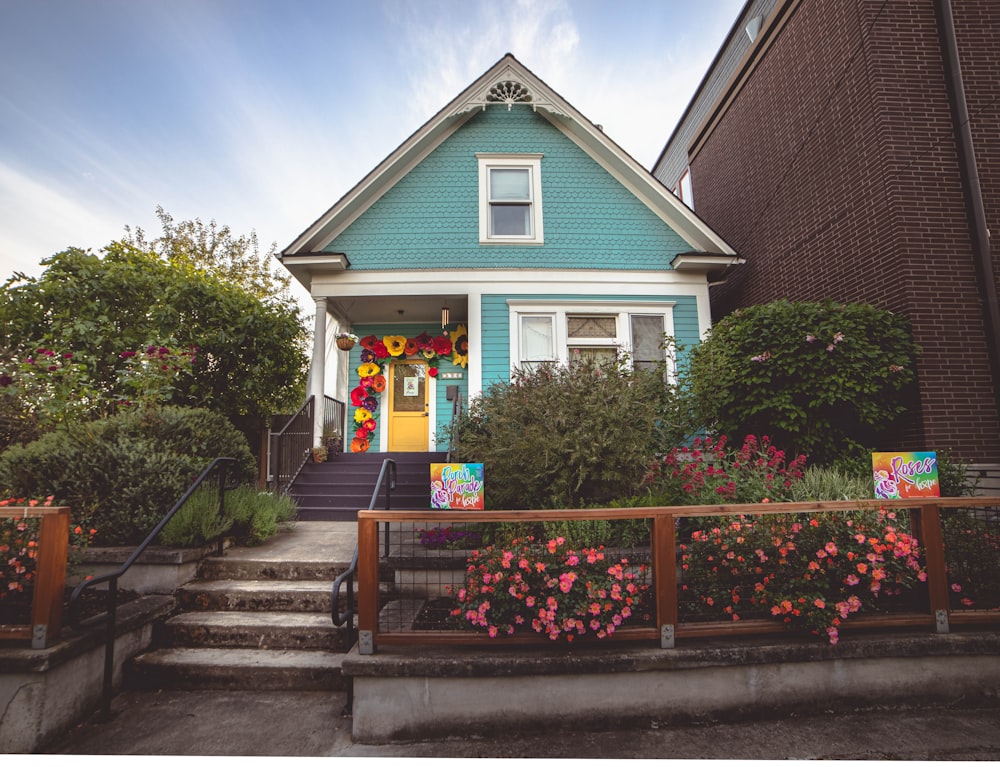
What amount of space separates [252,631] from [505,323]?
6.20 metres

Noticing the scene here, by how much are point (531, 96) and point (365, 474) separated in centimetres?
742

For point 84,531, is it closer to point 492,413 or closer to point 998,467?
point 492,413

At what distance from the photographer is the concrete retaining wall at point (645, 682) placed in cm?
294

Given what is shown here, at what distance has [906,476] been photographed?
3584 millimetres

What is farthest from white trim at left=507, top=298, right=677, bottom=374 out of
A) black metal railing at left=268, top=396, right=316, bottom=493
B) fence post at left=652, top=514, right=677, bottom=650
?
fence post at left=652, top=514, right=677, bottom=650

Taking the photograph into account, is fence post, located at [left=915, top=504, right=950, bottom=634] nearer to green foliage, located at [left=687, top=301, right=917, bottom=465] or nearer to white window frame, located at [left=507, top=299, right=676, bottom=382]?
green foliage, located at [left=687, top=301, right=917, bottom=465]

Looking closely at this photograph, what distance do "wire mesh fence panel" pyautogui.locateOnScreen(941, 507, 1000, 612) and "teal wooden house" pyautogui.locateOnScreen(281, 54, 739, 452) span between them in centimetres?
523

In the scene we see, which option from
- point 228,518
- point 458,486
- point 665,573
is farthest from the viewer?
point 228,518

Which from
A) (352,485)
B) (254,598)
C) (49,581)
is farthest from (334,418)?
(49,581)

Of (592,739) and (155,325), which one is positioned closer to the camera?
(592,739)

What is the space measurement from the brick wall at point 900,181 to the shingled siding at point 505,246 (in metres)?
2.35

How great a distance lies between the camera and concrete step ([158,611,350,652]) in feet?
12.4

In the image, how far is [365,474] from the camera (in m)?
7.77

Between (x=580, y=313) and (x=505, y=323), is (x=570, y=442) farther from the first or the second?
(x=580, y=313)
